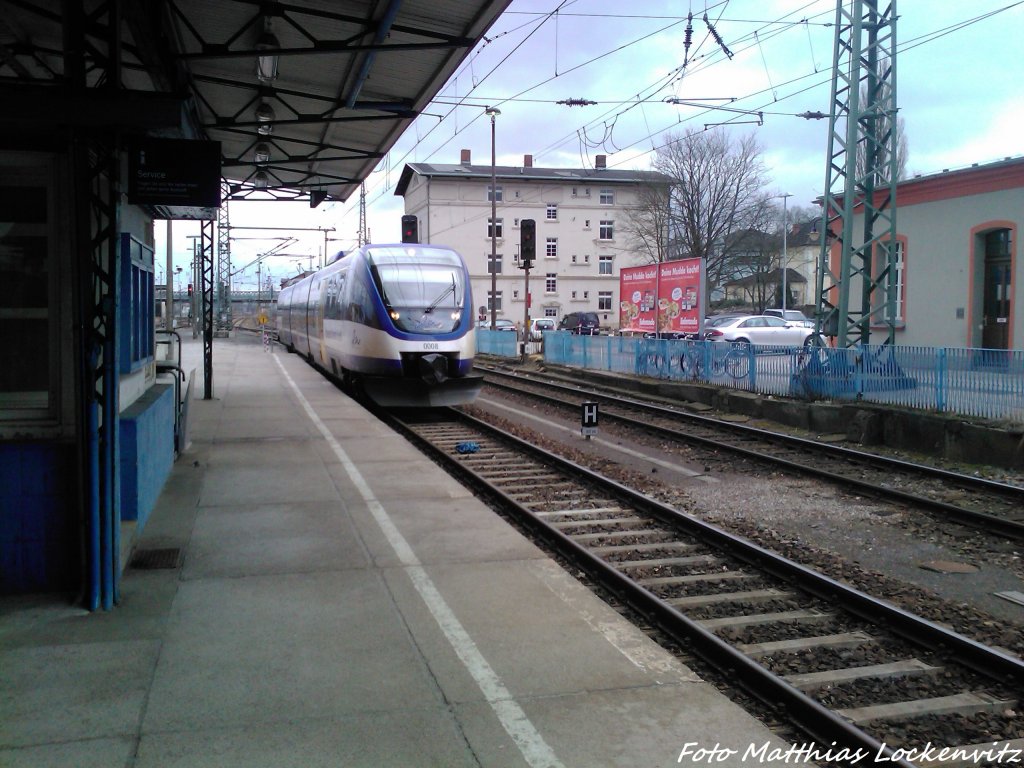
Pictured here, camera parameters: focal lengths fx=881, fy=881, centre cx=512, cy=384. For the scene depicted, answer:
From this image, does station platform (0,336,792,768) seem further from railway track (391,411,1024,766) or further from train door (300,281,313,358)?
train door (300,281,313,358)

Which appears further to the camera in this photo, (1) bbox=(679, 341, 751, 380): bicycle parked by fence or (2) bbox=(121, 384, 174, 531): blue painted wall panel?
(1) bbox=(679, 341, 751, 380): bicycle parked by fence

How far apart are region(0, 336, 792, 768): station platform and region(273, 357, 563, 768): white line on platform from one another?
0.05 ft

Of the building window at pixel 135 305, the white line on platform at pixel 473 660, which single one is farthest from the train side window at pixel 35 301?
the white line on platform at pixel 473 660

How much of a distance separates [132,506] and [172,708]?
120 inches

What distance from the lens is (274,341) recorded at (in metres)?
48.8

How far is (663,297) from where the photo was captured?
2534 cm

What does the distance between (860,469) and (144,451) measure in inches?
359

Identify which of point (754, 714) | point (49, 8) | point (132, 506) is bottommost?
point (754, 714)

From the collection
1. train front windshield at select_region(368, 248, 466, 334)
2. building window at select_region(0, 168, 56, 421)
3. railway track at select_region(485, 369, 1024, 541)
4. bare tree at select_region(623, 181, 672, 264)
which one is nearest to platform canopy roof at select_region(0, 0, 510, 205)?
building window at select_region(0, 168, 56, 421)

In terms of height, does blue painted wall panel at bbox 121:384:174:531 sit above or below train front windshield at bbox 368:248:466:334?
below

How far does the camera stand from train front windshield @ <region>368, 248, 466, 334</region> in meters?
15.7

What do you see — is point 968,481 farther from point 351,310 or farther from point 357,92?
point 351,310

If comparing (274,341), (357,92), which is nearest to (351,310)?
(357,92)

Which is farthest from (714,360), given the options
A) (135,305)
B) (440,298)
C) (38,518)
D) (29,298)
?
(38,518)
